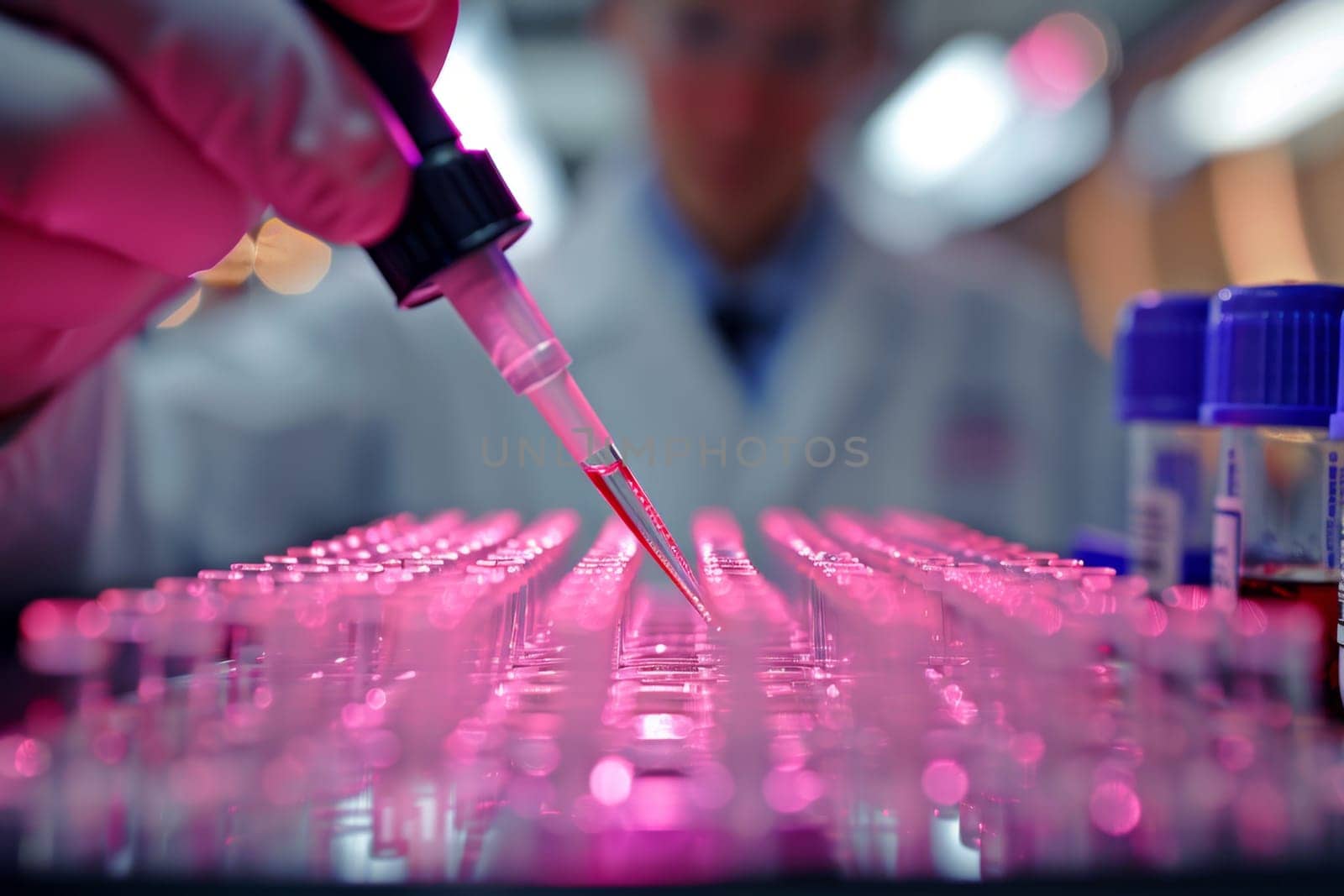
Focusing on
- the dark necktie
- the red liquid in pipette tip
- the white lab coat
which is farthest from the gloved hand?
the dark necktie

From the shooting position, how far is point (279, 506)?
57.6 inches

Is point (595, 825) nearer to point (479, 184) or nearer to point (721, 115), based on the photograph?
point (479, 184)

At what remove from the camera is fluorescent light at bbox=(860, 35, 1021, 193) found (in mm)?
2303

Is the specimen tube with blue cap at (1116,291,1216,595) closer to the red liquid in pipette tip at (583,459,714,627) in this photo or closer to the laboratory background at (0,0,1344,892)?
the laboratory background at (0,0,1344,892)

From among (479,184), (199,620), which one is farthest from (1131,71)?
(199,620)

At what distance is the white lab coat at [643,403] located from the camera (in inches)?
54.7

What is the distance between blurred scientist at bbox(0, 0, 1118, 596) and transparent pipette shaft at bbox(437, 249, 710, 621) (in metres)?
0.68

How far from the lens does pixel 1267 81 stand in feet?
4.97

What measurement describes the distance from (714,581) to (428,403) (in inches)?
50.3

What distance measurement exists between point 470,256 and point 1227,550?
446mm

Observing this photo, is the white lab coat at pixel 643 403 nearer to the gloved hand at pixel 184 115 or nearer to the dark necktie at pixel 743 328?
the dark necktie at pixel 743 328

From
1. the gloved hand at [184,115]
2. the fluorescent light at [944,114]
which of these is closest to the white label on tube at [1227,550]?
the gloved hand at [184,115]

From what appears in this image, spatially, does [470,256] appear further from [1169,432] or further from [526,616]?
[1169,432]

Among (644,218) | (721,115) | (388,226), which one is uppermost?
(721,115)
